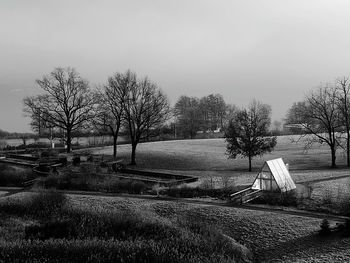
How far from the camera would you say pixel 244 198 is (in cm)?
2652

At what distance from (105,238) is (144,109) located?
3700 cm

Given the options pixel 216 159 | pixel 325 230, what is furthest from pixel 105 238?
pixel 216 159

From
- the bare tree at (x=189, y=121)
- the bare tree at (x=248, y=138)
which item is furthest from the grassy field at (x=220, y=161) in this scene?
the bare tree at (x=189, y=121)

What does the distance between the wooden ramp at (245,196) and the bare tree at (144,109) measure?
2699 centimetres

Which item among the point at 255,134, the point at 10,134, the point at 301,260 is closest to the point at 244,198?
the point at 301,260

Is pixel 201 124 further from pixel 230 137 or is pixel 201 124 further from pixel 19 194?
pixel 19 194

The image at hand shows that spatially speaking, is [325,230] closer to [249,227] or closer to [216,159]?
[249,227]

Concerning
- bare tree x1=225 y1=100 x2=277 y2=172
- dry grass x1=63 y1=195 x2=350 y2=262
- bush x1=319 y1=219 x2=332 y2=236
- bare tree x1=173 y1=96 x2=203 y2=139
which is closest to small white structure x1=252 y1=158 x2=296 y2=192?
dry grass x1=63 y1=195 x2=350 y2=262

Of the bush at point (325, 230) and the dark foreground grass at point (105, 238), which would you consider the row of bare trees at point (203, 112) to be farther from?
the bush at point (325, 230)

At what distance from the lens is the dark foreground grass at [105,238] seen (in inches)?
576

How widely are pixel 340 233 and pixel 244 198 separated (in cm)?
810

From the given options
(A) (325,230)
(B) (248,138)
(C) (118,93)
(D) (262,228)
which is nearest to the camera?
(A) (325,230)

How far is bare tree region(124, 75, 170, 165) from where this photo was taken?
53312 mm

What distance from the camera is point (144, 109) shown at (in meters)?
53.9
